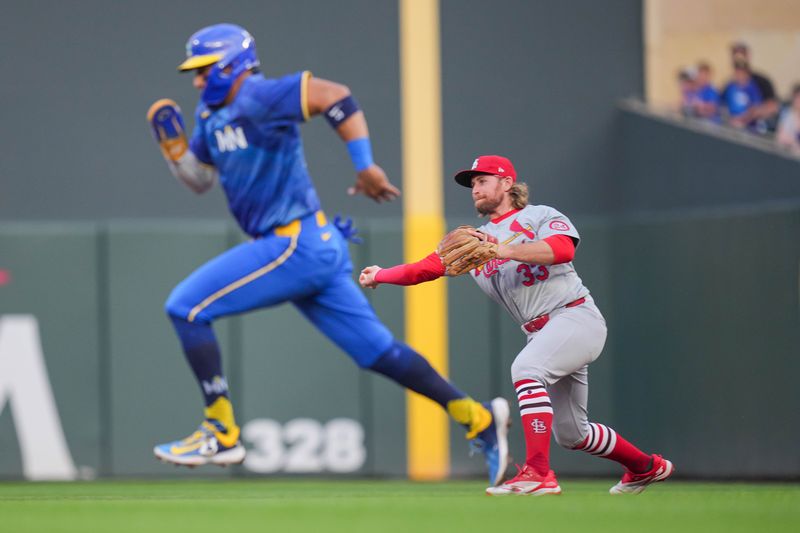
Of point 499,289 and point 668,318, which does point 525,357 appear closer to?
point 499,289

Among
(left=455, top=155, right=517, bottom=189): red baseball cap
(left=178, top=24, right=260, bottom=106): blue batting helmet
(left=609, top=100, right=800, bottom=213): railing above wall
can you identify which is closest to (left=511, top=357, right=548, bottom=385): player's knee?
(left=455, top=155, right=517, bottom=189): red baseball cap

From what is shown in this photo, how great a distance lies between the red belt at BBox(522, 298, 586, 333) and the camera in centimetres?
613

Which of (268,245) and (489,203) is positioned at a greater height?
(489,203)

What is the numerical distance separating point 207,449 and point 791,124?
706 cm

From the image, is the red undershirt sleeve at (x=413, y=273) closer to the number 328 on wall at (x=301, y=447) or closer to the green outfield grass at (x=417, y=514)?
the green outfield grass at (x=417, y=514)

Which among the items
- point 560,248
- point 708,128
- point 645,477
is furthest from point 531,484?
point 708,128

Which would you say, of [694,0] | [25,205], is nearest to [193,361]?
[25,205]

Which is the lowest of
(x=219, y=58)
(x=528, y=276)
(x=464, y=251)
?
(x=528, y=276)

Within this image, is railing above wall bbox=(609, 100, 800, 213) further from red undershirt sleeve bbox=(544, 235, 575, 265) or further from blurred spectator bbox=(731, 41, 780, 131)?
red undershirt sleeve bbox=(544, 235, 575, 265)

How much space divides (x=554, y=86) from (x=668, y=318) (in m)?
3.26

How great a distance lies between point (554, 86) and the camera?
1266cm

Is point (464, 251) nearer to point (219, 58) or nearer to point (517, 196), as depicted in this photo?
point (517, 196)

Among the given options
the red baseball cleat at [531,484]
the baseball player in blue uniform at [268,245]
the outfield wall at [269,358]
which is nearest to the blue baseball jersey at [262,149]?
the baseball player in blue uniform at [268,245]

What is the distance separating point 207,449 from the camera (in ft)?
22.1
